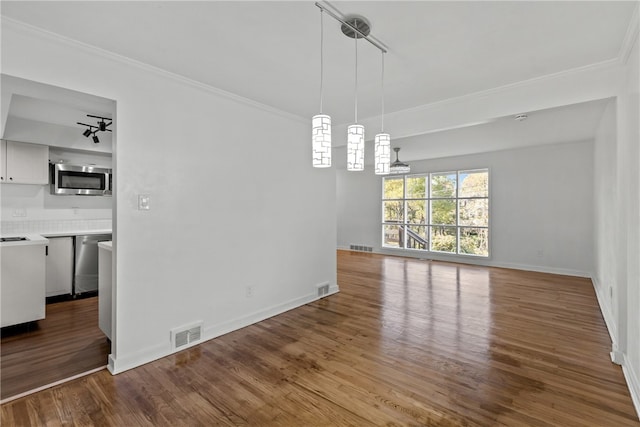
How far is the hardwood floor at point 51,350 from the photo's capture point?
2418 millimetres

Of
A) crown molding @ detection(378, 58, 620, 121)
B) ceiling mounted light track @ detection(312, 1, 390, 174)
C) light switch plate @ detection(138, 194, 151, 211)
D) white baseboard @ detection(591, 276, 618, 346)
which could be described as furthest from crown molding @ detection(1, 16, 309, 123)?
white baseboard @ detection(591, 276, 618, 346)

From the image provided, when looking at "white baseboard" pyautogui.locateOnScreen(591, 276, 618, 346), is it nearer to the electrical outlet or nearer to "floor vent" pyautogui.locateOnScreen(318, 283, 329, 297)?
"floor vent" pyautogui.locateOnScreen(318, 283, 329, 297)

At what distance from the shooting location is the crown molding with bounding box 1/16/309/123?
2.06 meters

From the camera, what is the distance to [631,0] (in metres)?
1.85

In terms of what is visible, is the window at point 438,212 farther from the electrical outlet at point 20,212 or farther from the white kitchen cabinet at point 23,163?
the electrical outlet at point 20,212

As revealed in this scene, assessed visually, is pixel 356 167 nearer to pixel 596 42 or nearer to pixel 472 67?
pixel 472 67

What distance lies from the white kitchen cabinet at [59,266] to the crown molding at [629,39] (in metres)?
6.34

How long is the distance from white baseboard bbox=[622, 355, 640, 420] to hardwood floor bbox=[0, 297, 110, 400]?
13.4ft

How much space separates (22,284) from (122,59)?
8.93 ft

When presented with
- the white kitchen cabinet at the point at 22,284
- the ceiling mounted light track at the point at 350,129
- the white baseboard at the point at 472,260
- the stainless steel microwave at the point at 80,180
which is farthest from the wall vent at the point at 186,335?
→ the white baseboard at the point at 472,260

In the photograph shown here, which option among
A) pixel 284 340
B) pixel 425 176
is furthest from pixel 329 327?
pixel 425 176

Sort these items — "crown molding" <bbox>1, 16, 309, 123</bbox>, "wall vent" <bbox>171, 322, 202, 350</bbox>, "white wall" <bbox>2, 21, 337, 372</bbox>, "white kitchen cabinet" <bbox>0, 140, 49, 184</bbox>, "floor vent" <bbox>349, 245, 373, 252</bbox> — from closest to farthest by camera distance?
"crown molding" <bbox>1, 16, 309, 123</bbox>, "white wall" <bbox>2, 21, 337, 372</bbox>, "wall vent" <bbox>171, 322, 202, 350</bbox>, "white kitchen cabinet" <bbox>0, 140, 49, 184</bbox>, "floor vent" <bbox>349, 245, 373, 252</bbox>

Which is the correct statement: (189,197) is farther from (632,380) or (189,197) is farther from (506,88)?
(632,380)

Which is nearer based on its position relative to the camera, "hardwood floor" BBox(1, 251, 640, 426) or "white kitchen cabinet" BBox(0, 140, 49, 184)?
"hardwood floor" BBox(1, 251, 640, 426)
